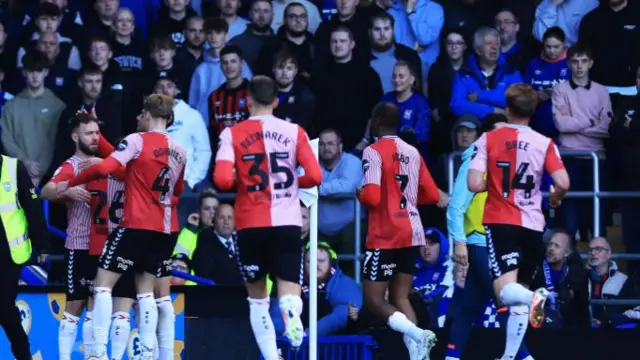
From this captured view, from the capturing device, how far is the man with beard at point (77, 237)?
13.3 metres

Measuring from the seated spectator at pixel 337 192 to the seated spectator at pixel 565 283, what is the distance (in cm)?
206

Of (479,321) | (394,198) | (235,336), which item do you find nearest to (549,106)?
(479,321)

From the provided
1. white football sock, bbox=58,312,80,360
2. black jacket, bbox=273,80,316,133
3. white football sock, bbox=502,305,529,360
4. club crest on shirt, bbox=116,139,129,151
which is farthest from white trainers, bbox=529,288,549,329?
black jacket, bbox=273,80,316,133

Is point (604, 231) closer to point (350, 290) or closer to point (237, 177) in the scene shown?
point (350, 290)

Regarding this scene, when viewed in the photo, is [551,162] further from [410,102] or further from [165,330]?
[410,102]

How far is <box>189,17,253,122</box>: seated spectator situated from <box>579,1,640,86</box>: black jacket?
3.69m

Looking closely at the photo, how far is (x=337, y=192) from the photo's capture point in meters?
16.1

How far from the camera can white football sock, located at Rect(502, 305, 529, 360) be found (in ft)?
41.0

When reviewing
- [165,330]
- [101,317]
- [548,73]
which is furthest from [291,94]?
[101,317]

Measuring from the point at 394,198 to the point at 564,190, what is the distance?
161 cm

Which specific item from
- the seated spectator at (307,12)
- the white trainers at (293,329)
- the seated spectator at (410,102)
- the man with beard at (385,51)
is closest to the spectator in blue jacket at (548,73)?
the seated spectator at (410,102)

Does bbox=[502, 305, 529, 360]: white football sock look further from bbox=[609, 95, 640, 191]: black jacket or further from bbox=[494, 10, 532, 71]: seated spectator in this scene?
bbox=[494, 10, 532, 71]: seated spectator

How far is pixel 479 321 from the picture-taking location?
1515 centimetres

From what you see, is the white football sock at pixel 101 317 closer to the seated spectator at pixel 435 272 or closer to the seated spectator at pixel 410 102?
the seated spectator at pixel 435 272
